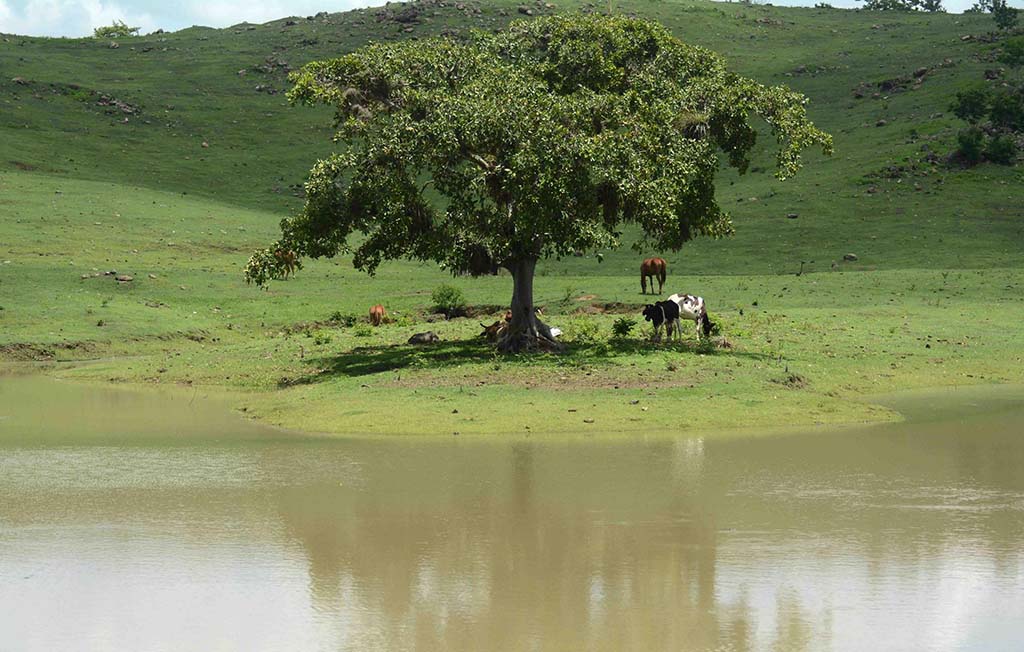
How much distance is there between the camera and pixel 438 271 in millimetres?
48438

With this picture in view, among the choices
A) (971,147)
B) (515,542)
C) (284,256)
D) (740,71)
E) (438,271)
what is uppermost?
(740,71)

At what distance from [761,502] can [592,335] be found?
42.1 ft

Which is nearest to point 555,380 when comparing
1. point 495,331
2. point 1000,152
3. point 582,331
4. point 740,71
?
point 582,331

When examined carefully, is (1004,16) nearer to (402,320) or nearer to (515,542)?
(402,320)

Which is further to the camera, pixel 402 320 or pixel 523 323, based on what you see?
pixel 402 320

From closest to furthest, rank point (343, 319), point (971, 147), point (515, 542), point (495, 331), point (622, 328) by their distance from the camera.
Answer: point (515, 542), point (622, 328), point (495, 331), point (343, 319), point (971, 147)

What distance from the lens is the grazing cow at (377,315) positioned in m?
35.8

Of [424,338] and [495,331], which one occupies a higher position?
[495,331]

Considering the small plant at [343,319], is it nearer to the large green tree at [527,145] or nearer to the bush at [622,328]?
the large green tree at [527,145]

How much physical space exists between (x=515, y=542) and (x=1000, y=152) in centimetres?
5262

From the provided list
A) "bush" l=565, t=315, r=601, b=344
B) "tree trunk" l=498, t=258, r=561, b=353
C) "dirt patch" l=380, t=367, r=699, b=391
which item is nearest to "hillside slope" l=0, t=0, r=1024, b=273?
"bush" l=565, t=315, r=601, b=344

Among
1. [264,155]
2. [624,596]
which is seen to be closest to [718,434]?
[624,596]

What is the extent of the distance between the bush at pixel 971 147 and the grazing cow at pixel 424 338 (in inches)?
1520

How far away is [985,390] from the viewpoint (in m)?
26.4
